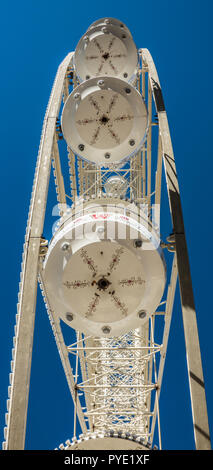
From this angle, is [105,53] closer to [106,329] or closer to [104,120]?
[104,120]

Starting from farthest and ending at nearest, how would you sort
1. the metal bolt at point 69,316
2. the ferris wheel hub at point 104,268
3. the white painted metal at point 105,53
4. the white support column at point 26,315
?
the white painted metal at point 105,53 → the metal bolt at point 69,316 → the ferris wheel hub at point 104,268 → the white support column at point 26,315

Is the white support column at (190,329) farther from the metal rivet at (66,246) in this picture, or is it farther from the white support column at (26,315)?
the white support column at (26,315)

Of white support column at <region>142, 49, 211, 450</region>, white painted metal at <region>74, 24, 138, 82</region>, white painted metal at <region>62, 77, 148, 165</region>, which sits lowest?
white support column at <region>142, 49, 211, 450</region>

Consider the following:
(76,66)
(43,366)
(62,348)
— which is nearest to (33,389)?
(43,366)

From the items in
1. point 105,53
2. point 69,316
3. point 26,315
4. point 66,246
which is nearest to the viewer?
point 66,246

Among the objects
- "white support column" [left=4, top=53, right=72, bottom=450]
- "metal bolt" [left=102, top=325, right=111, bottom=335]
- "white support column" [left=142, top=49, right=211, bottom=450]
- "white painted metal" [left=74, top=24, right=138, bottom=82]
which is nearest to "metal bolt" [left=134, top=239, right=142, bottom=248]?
"white support column" [left=142, top=49, right=211, bottom=450]

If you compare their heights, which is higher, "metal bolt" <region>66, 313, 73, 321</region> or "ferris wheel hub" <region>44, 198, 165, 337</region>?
"ferris wheel hub" <region>44, 198, 165, 337</region>

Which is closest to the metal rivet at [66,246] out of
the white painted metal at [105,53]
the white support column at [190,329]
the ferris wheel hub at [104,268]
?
the ferris wheel hub at [104,268]

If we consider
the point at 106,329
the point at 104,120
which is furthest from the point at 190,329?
the point at 104,120

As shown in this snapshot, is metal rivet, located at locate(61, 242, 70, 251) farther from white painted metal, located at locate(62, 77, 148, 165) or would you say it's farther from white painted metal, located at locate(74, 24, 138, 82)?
white painted metal, located at locate(74, 24, 138, 82)

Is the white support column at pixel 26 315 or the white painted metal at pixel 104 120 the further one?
the white painted metal at pixel 104 120

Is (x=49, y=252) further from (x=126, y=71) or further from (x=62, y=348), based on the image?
(x=126, y=71)
